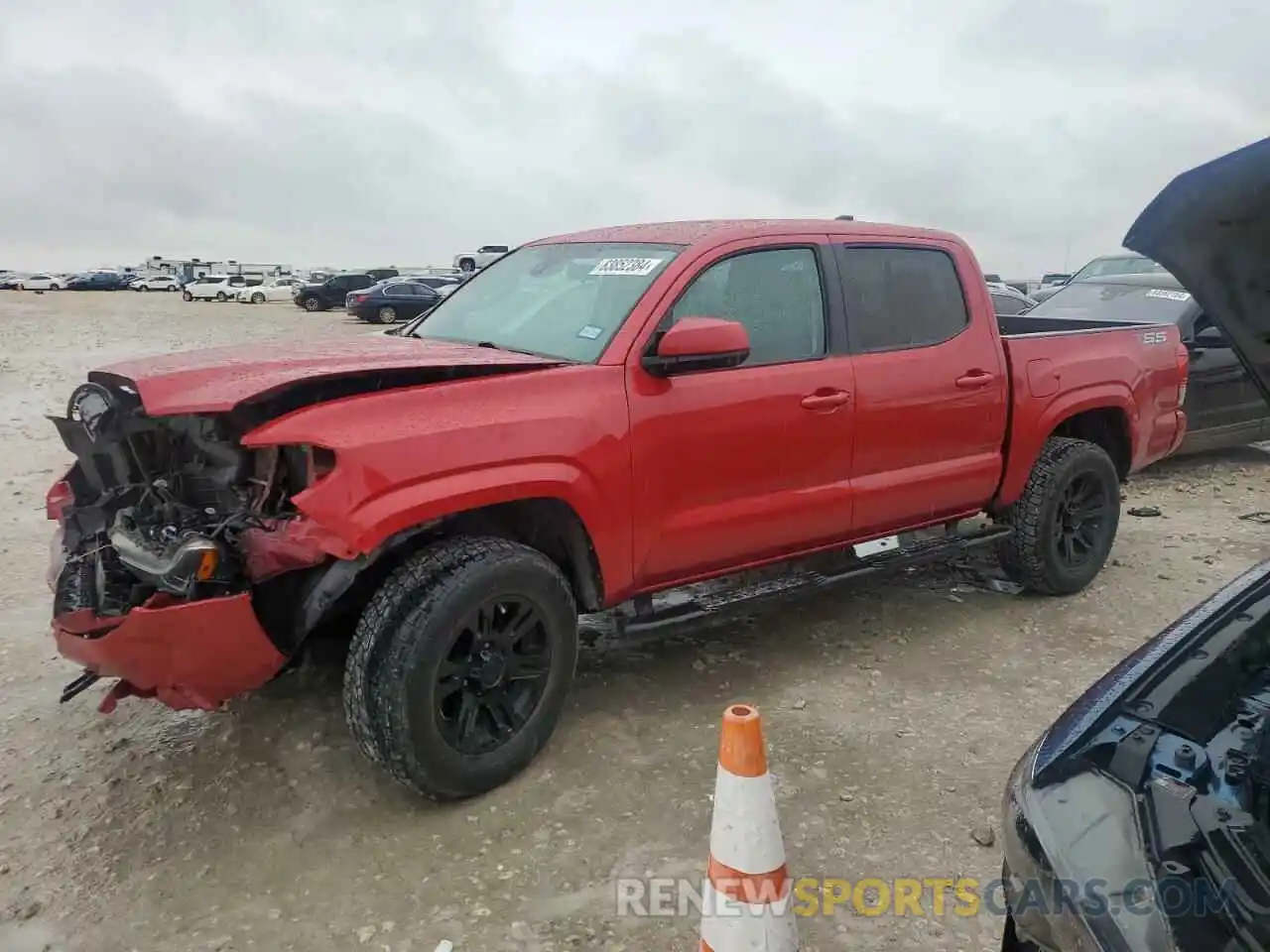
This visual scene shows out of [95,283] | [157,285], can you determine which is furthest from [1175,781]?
[95,283]

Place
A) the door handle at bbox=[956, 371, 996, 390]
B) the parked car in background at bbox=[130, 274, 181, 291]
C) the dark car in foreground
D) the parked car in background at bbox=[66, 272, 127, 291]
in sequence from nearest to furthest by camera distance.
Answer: the door handle at bbox=[956, 371, 996, 390]
the dark car in foreground
the parked car in background at bbox=[130, 274, 181, 291]
the parked car in background at bbox=[66, 272, 127, 291]

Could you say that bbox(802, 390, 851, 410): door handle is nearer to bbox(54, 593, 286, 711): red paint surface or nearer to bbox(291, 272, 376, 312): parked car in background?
bbox(54, 593, 286, 711): red paint surface

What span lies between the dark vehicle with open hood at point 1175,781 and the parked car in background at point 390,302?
27.6m

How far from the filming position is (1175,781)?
1.63 meters

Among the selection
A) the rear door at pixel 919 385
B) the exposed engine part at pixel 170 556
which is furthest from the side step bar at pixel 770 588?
the exposed engine part at pixel 170 556

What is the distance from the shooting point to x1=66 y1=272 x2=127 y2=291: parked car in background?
6116 cm

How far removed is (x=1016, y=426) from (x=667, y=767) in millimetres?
2529

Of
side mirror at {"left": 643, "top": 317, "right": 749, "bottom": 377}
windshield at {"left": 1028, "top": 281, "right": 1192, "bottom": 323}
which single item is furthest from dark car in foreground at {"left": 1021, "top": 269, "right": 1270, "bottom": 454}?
side mirror at {"left": 643, "top": 317, "right": 749, "bottom": 377}

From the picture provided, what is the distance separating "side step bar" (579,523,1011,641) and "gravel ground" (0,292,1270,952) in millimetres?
393

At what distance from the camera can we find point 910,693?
4.06 m

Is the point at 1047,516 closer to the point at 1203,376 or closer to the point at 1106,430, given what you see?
the point at 1106,430

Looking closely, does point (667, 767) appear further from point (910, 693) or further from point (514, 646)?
point (910, 693)

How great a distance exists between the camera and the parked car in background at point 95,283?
61.2 metres

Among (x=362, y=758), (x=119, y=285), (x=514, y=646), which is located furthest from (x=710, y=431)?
(x=119, y=285)
